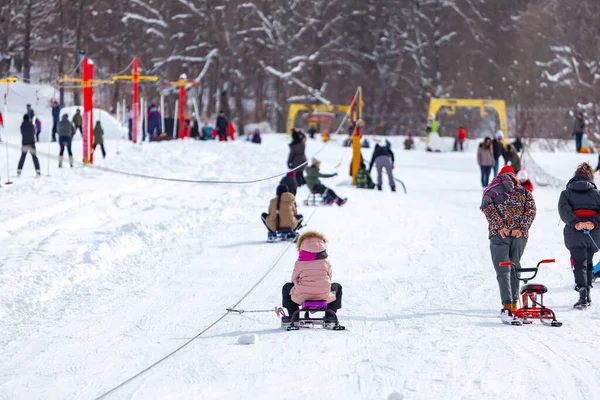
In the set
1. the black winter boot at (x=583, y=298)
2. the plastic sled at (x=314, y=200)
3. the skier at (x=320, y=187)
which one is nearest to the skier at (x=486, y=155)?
the plastic sled at (x=314, y=200)

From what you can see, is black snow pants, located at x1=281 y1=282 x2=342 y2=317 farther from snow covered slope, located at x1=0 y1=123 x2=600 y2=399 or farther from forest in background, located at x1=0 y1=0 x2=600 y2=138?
forest in background, located at x1=0 y1=0 x2=600 y2=138

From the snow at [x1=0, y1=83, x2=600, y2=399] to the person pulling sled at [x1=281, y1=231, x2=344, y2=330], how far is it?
151mm

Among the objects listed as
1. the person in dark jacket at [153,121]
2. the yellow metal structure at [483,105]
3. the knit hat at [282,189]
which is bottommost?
the knit hat at [282,189]

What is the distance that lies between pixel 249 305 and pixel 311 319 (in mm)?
1328

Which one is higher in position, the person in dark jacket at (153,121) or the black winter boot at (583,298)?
the person in dark jacket at (153,121)

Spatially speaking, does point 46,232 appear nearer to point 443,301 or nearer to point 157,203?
point 157,203

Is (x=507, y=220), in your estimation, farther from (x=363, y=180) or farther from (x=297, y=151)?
(x=363, y=180)

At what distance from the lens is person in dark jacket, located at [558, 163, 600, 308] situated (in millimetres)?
9844

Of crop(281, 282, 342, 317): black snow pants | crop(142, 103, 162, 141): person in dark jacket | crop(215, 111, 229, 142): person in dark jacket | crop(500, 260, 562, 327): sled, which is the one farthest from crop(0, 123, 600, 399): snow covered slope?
crop(215, 111, 229, 142): person in dark jacket

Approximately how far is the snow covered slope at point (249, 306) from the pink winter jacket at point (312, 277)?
332 millimetres

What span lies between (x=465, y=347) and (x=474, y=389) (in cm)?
134

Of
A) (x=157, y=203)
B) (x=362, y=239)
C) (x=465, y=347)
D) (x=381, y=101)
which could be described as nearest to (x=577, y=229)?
(x=465, y=347)

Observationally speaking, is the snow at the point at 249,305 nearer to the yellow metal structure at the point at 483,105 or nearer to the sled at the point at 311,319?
the sled at the point at 311,319

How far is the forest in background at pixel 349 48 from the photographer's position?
5662 centimetres
